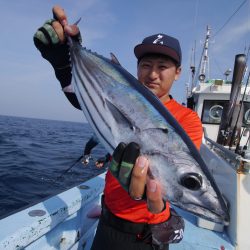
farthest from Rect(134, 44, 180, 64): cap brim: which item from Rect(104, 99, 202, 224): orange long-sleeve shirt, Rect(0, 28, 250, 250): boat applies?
Rect(0, 28, 250, 250): boat

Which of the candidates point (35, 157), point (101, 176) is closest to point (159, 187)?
point (101, 176)

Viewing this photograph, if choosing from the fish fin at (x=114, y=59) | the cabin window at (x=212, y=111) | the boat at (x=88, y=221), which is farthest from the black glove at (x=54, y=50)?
the cabin window at (x=212, y=111)

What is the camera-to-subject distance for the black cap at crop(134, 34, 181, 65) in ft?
6.66

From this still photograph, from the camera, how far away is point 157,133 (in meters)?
1.56

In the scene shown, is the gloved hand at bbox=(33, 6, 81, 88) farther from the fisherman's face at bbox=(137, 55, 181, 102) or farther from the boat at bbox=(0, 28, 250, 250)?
the boat at bbox=(0, 28, 250, 250)

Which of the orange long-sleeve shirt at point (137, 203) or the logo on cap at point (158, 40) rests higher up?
the logo on cap at point (158, 40)

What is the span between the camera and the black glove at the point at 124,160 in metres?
1.51

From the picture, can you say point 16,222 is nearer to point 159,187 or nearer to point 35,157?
point 159,187

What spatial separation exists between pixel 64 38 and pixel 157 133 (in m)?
1.04

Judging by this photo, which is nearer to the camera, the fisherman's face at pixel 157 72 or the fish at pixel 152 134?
the fish at pixel 152 134

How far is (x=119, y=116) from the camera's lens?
1.61 metres

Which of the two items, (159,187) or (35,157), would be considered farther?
(35,157)

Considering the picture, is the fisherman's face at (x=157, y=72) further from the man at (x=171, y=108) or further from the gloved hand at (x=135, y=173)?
the gloved hand at (x=135, y=173)

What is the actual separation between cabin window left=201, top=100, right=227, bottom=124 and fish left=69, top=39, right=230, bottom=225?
27.0 feet
